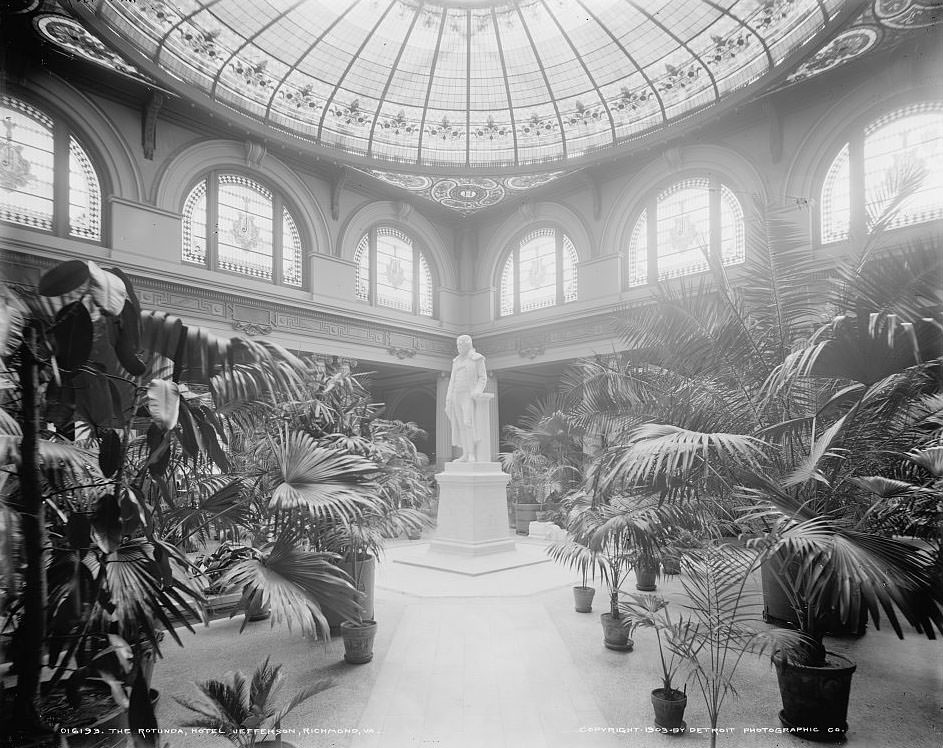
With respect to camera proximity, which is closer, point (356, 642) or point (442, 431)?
point (356, 642)

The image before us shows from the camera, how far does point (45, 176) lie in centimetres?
992

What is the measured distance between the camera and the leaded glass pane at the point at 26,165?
9.45 m

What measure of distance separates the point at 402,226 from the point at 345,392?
1036 centimetres

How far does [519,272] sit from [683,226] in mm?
4479

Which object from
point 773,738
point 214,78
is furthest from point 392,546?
point 214,78

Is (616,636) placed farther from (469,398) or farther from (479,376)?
(479,376)

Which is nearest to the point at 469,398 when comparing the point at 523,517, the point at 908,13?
the point at 523,517

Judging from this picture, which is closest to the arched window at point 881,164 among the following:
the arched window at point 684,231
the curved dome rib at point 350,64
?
the arched window at point 684,231

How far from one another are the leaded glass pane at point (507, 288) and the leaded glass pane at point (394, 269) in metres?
2.47

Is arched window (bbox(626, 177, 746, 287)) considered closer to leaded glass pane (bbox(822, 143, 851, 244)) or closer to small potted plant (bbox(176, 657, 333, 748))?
leaded glass pane (bbox(822, 143, 851, 244))

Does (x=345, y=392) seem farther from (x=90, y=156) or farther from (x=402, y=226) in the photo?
(x=402, y=226)

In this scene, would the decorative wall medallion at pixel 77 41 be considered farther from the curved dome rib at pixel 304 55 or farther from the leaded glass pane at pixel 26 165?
the curved dome rib at pixel 304 55

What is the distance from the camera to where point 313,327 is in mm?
13297

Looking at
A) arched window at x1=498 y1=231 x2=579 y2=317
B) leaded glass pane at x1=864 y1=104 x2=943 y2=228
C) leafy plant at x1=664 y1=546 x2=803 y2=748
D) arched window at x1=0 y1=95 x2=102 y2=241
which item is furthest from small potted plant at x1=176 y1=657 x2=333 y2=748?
arched window at x1=498 y1=231 x2=579 y2=317
